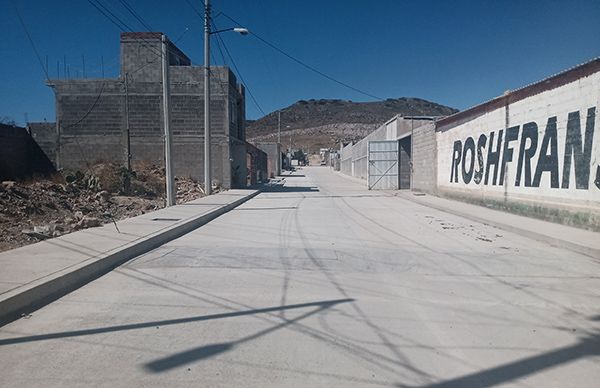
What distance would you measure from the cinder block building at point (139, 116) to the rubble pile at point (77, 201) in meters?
2.28

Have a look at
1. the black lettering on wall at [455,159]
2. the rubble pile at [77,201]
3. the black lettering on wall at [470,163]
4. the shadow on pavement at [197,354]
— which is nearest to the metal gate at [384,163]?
the black lettering on wall at [455,159]

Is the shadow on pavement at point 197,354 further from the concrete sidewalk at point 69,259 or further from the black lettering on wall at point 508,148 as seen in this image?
the black lettering on wall at point 508,148

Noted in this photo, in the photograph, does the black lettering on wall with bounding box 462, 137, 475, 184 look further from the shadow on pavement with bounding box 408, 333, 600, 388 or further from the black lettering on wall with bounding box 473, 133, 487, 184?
the shadow on pavement with bounding box 408, 333, 600, 388

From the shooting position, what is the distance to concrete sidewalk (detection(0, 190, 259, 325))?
5.98 meters

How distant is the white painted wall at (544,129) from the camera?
38.3 ft

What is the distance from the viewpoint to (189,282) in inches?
286

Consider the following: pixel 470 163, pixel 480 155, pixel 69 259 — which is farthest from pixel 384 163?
pixel 69 259

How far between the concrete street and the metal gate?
23.6 metres

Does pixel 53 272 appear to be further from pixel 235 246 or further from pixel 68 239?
pixel 235 246

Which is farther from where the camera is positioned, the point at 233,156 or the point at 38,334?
the point at 233,156

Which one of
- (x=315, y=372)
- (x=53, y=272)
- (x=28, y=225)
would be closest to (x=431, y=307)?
(x=315, y=372)

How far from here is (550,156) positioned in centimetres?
1355

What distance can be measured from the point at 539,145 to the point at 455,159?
7.41m

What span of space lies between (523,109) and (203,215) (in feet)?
34.5
